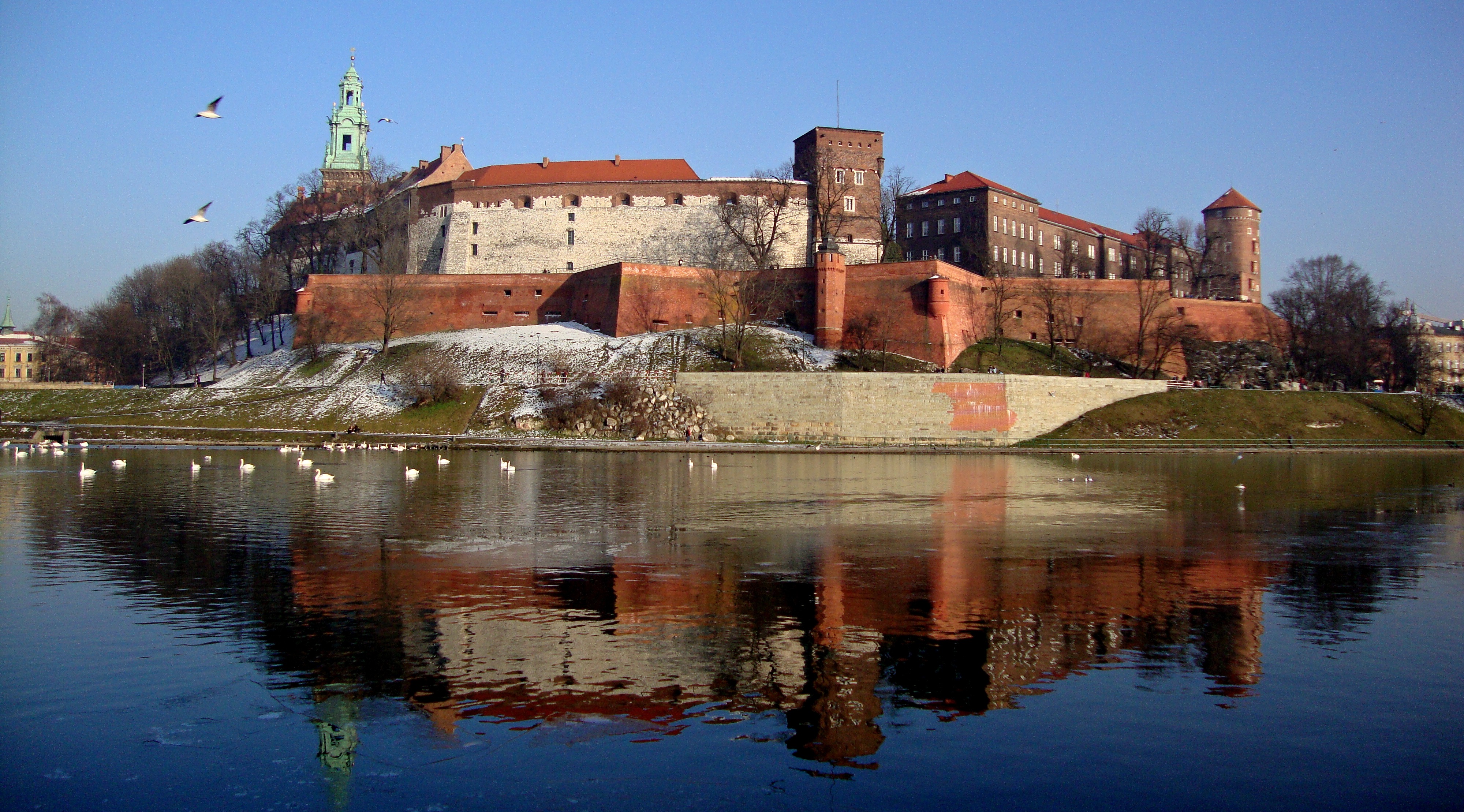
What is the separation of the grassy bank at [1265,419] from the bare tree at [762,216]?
64.2 feet

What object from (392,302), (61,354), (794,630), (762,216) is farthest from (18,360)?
(794,630)

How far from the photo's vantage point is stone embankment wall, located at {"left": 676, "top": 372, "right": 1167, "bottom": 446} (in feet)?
135

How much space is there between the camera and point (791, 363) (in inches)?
1768

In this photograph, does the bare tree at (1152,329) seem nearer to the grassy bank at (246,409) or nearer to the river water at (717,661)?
the river water at (717,661)

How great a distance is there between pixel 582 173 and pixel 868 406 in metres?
27.1

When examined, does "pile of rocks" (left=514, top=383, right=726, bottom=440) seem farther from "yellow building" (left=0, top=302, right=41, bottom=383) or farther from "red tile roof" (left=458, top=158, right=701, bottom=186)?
"yellow building" (left=0, top=302, right=41, bottom=383)

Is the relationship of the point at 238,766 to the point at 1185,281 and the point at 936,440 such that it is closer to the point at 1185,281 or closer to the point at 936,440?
the point at 936,440

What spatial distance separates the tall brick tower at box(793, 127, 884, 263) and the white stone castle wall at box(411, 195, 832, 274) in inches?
17.2

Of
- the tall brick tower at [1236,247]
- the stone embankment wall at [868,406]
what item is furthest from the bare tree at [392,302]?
the tall brick tower at [1236,247]

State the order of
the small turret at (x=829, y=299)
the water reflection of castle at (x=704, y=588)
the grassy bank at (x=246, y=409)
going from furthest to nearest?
the small turret at (x=829, y=299) < the grassy bank at (x=246, y=409) < the water reflection of castle at (x=704, y=588)

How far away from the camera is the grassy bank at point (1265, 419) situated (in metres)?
42.5

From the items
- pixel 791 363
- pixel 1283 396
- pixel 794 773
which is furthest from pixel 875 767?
pixel 1283 396

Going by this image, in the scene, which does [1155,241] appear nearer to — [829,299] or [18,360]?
[829,299]

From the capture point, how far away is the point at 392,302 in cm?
5044
